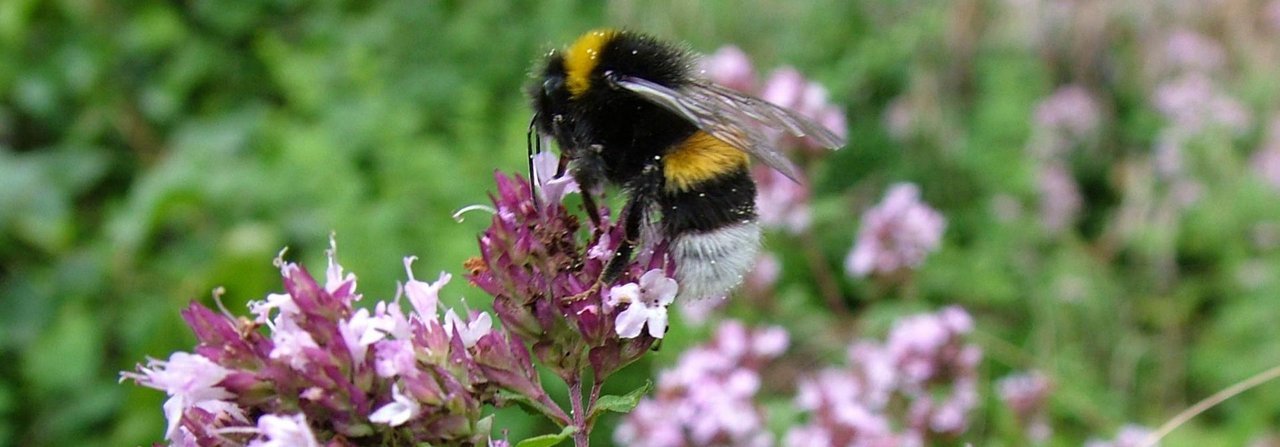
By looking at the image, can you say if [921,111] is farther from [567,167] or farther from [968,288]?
[567,167]

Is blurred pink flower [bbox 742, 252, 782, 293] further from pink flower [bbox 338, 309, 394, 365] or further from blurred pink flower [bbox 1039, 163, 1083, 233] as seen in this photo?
pink flower [bbox 338, 309, 394, 365]

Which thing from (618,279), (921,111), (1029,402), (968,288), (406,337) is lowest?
(406,337)

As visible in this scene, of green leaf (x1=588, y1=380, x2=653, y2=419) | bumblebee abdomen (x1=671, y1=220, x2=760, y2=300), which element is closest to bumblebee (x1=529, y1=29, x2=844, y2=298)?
bumblebee abdomen (x1=671, y1=220, x2=760, y2=300)

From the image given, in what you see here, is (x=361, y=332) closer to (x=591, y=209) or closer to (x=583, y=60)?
(x=591, y=209)

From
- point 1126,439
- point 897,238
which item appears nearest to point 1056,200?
point 897,238

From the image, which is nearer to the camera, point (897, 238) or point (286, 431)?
point (286, 431)

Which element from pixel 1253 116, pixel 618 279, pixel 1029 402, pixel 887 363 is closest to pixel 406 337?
pixel 618 279
